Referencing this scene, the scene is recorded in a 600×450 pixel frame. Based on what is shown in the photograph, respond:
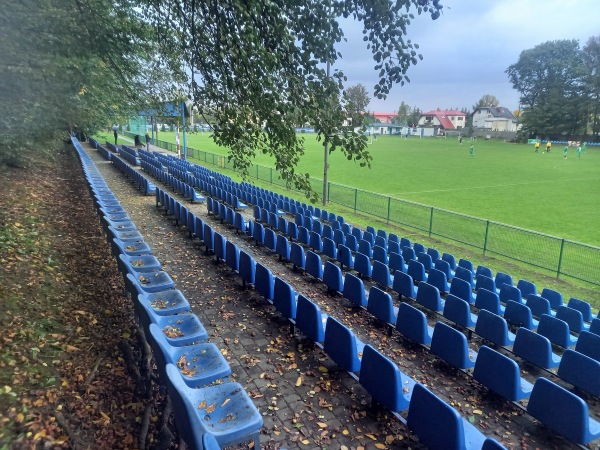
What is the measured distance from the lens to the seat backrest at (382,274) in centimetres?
890

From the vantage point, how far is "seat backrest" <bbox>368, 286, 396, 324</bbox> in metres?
6.81

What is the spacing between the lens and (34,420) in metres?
3.89

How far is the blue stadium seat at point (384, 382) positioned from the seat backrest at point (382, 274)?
4.09 m

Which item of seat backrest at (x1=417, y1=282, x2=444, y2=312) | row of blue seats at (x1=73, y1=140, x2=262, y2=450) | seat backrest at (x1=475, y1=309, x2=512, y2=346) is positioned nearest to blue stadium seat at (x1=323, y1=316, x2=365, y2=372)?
row of blue seats at (x1=73, y1=140, x2=262, y2=450)

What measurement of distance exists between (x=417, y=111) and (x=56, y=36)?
504ft

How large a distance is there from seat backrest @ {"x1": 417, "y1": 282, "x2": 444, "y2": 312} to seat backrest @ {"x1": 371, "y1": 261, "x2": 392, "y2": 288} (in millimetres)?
1086

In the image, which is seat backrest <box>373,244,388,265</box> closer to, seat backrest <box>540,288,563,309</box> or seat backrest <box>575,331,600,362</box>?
seat backrest <box>540,288,563,309</box>

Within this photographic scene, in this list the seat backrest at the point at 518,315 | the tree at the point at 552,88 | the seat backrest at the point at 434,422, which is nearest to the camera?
the seat backrest at the point at 434,422

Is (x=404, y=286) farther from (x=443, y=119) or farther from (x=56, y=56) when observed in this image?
(x=443, y=119)

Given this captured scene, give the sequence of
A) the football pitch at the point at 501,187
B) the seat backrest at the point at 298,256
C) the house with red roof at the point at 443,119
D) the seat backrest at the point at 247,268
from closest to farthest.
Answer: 1. the seat backrest at the point at 247,268
2. the seat backrest at the point at 298,256
3. the football pitch at the point at 501,187
4. the house with red roof at the point at 443,119

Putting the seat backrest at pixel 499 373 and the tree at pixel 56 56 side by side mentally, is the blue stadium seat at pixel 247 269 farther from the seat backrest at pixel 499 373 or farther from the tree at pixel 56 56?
the tree at pixel 56 56

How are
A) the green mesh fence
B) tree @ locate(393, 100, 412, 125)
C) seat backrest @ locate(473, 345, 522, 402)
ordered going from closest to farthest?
seat backrest @ locate(473, 345, 522, 402)
the green mesh fence
tree @ locate(393, 100, 412, 125)

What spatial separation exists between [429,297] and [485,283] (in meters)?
1.96

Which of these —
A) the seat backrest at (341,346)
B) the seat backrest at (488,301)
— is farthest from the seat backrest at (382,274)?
the seat backrest at (341,346)
